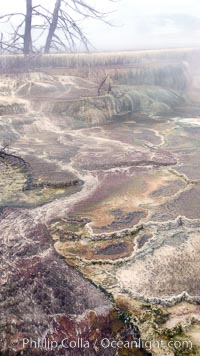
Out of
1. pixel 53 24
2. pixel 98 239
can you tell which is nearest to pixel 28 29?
pixel 53 24

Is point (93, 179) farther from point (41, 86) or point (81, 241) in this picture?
point (41, 86)

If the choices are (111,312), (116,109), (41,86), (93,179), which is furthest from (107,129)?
(111,312)

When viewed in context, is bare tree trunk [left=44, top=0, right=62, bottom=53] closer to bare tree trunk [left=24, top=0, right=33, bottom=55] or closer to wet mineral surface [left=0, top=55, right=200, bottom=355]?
bare tree trunk [left=24, top=0, right=33, bottom=55]

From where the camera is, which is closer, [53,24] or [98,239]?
[98,239]

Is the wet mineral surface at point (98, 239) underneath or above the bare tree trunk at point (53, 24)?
underneath

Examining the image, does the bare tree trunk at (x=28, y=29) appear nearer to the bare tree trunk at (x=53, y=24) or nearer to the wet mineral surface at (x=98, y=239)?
the bare tree trunk at (x=53, y=24)

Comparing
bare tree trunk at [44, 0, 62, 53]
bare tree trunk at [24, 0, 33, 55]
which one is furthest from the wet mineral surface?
bare tree trunk at [44, 0, 62, 53]

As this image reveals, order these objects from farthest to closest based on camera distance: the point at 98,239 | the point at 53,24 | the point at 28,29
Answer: the point at 53,24 → the point at 28,29 → the point at 98,239

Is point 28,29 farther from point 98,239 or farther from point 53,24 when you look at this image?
point 98,239

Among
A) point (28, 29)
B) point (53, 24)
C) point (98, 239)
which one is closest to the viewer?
point (98, 239)

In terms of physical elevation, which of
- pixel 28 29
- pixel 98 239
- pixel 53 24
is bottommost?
pixel 98 239

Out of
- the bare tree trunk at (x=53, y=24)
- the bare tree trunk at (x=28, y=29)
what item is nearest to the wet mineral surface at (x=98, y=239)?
the bare tree trunk at (x=28, y=29)
